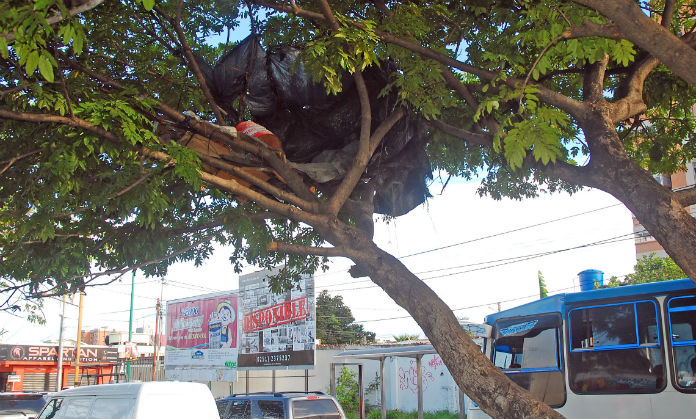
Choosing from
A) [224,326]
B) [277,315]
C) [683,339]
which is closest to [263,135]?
[683,339]

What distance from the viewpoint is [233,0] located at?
7.65 meters

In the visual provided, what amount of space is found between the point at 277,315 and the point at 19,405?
8120 millimetres

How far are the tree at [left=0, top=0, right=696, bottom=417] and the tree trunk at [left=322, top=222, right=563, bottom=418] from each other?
0.05 feet

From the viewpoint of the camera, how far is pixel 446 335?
5332 millimetres

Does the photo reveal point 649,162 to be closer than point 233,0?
No

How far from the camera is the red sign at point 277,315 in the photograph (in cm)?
Answer: 1781

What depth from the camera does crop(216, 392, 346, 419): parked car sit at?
10.8 metres

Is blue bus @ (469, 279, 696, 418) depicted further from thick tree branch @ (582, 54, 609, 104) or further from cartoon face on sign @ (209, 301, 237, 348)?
cartoon face on sign @ (209, 301, 237, 348)

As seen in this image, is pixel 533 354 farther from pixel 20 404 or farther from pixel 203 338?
pixel 203 338

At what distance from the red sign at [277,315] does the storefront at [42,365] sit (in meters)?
12.4

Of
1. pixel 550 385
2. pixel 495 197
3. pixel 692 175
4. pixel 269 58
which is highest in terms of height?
pixel 692 175

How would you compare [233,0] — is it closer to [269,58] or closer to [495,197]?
[269,58]

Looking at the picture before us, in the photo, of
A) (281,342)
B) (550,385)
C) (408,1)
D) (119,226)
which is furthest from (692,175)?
(119,226)

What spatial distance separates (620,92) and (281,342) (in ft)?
46.9
